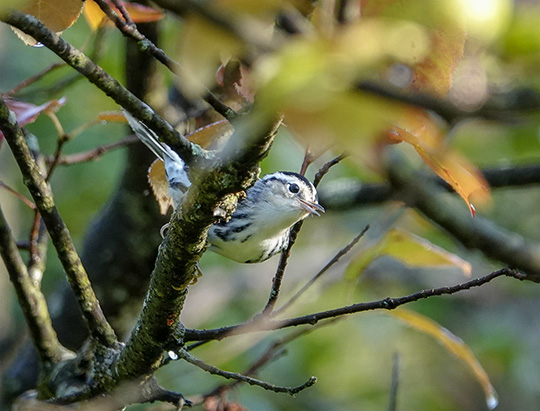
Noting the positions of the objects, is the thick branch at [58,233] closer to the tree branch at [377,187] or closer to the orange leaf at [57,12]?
the orange leaf at [57,12]

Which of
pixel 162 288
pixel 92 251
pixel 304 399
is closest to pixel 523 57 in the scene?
pixel 162 288

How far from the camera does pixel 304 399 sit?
171 inches

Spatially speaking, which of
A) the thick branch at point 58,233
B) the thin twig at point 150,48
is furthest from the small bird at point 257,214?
the thin twig at point 150,48

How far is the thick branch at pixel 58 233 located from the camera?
134 cm

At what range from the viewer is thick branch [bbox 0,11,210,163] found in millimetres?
984

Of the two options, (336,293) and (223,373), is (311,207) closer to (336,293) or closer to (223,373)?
(223,373)

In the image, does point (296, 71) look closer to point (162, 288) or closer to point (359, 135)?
point (359, 135)

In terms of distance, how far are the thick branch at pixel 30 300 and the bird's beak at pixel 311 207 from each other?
0.96m

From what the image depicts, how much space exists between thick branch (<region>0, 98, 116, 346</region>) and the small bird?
72 cm

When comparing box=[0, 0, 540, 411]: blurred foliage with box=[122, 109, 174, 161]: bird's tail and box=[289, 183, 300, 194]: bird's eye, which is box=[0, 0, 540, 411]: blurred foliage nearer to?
box=[289, 183, 300, 194]: bird's eye

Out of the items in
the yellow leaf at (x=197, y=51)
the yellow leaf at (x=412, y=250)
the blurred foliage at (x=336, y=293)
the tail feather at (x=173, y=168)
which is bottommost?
the blurred foliage at (x=336, y=293)

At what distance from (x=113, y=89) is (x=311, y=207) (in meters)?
1.47

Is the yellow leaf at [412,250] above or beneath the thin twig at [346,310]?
beneath

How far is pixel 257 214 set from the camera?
2.43 metres
